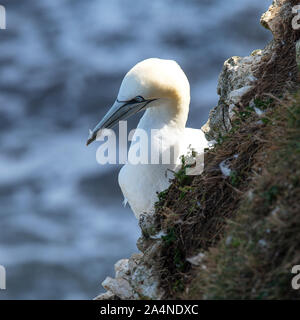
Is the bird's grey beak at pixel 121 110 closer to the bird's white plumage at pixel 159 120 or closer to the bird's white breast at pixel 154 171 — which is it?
the bird's white plumage at pixel 159 120

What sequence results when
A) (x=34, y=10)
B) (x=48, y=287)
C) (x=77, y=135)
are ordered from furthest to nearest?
1. (x=34, y=10)
2. (x=77, y=135)
3. (x=48, y=287)

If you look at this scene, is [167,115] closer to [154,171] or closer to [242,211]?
[154,171]

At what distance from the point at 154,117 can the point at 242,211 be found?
3208mm

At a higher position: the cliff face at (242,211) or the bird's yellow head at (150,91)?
the bird's yellow head at (150,91)

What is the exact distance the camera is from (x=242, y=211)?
15.2 ft

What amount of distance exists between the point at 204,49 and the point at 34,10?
746cm

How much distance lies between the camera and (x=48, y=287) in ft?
58.3

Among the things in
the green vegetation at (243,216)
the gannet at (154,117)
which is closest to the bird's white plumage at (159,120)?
the gannet at (154,117)

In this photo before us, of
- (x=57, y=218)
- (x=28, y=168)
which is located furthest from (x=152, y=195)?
(x=28, y=168)

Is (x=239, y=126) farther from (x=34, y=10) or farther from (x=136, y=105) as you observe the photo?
(x=34, y=10)

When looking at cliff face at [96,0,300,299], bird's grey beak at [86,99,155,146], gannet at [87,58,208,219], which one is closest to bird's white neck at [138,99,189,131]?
gannet at [87,58,208,219]

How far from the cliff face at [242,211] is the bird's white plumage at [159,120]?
1.84 feet

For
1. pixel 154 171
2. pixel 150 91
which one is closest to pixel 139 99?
pixel 150 91

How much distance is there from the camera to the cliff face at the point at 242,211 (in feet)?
14.0
